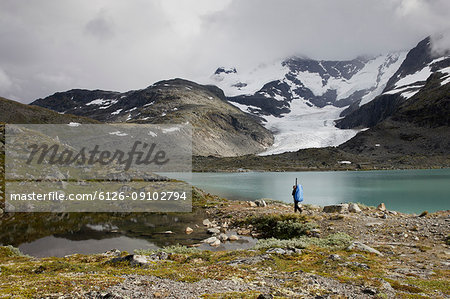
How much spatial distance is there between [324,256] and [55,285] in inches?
533

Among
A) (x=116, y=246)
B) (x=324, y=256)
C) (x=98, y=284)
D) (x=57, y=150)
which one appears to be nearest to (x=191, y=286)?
(x=98, y=284)

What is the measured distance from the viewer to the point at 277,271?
45.2 ft

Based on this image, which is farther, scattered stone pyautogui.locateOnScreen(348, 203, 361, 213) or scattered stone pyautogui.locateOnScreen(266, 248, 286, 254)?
scattered stone pyautogui.locateOnScreen(348, 203, 361, 213)

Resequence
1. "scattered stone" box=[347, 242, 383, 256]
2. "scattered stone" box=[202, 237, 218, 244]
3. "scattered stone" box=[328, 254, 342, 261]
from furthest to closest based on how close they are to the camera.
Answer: "scattered stone" box=[202, 237, 218, 244] < "scattered stone" box=[347, 242, 383, 256] < "scattered stone" box=[328, 254, 342, 261]

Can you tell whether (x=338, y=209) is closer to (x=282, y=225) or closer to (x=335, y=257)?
(x=282, y=225)

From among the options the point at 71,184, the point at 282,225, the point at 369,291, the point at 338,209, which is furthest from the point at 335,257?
the point at 71,184

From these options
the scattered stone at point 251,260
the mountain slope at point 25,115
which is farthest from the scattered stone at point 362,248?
the mountain slope at point 25,115

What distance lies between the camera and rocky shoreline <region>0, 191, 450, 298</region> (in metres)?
10.3

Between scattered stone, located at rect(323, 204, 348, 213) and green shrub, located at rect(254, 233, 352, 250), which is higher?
scattered stone, located at rect(323, 204, 348, 213)

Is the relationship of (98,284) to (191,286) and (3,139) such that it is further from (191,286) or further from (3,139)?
(3,139)

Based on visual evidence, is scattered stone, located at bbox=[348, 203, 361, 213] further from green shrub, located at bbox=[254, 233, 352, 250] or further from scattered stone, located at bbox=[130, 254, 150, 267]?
scattered stone, located at bbox=[130, 254, 150, 267]

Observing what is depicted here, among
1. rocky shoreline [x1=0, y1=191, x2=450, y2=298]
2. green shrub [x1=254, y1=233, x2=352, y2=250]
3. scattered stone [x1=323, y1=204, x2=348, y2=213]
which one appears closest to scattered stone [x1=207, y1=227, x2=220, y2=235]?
rocky shoreline [x1=0, y1=191, x2=450, y2=298]

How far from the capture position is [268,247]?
19016 mm

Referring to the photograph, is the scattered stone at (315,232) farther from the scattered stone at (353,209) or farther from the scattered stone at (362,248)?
the scattered stone at (353,209)
